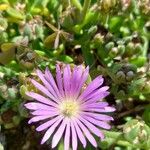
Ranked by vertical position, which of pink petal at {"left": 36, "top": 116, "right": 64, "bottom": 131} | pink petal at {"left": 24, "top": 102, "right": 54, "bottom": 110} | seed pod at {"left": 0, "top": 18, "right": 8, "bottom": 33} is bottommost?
pink petal at {"left": 36, "top": 116, "right": 64, "bottom": 131}

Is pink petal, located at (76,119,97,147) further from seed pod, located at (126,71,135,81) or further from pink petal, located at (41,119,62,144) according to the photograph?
seed pod, located at (126,71,135,81)

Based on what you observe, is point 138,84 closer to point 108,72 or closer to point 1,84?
point 108,72

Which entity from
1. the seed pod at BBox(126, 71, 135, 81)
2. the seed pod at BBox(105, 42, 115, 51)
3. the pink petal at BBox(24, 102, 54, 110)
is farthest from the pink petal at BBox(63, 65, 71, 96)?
the seed pod at BBox(105, 42, 115, 51)

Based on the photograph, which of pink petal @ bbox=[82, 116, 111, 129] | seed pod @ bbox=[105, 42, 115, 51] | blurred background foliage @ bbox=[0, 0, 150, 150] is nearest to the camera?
pink petal @ bbox=[82, 116, 111, 129]

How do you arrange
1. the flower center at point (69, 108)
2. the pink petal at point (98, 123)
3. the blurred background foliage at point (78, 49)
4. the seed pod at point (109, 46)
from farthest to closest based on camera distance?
the seed pod at point (109, 46)
the blurred background foliage at point (78, 49)
the flower center at point (69, 108)
the pink petal at point (98, 123)

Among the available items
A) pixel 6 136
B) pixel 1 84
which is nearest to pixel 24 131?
pixel 6 136

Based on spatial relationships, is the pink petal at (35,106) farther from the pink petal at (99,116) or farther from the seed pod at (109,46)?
the seed pod at (109,46)

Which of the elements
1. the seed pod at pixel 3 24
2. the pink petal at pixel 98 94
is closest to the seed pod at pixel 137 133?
the pink petal at pixel 98 94

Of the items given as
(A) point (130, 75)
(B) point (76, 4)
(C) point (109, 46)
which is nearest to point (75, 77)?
(A) point (130, 75)
